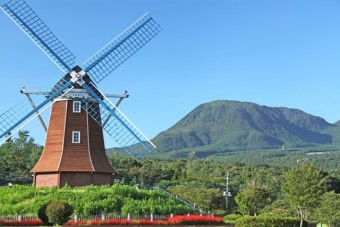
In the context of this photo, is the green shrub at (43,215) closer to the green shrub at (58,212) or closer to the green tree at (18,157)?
the green shrub at (58,212)

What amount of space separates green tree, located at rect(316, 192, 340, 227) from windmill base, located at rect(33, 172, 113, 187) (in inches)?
648

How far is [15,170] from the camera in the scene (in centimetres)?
4797

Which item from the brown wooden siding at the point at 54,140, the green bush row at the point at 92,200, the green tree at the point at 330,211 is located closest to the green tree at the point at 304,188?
the green tree at the point at 330,211

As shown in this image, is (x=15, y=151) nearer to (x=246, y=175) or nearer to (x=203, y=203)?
(x=203, y=203)

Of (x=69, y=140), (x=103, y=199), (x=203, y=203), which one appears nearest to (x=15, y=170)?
(x=203, y=203)

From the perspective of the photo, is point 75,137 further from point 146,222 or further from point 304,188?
point 304,188

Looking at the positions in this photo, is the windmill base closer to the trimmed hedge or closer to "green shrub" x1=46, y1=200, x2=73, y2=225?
"green shrub" x1=46, y1=200, x2=73, y2=225

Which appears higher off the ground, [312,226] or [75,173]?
[75,173]

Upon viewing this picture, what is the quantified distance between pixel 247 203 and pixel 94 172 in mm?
19675

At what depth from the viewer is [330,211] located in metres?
40.9

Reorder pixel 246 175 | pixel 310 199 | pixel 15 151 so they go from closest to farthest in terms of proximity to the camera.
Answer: pixel 310 199
pixel 15 151
pixel 246 175

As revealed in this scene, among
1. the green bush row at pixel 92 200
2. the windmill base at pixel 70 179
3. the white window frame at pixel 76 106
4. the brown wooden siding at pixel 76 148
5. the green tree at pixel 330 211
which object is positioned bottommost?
the green tree at pixel 330 211

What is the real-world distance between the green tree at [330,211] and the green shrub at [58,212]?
22.3 metres

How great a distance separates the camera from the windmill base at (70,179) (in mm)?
31438
